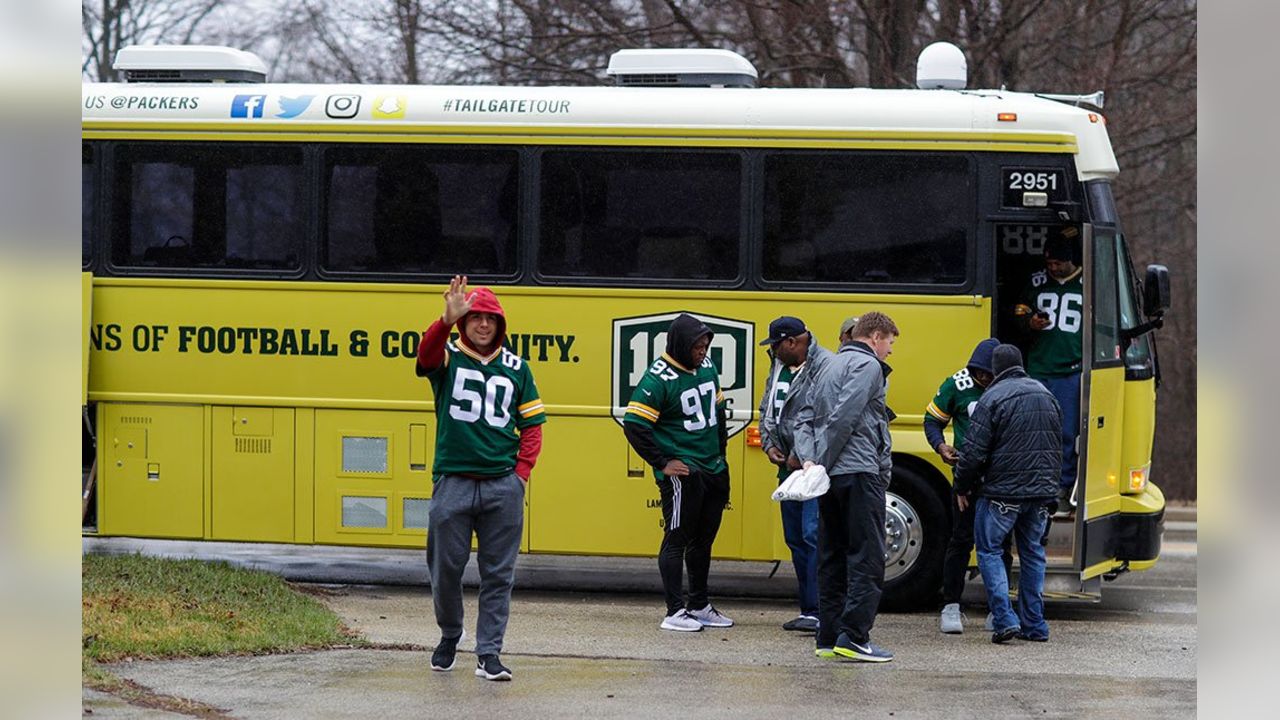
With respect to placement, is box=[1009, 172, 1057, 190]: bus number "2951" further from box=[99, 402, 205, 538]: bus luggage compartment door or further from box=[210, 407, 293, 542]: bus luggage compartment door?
box=[99, 402, 205, 538]: bus luggage compartment door

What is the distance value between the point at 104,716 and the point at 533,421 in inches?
94.8

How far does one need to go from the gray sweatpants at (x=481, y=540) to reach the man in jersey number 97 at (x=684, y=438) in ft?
5.25

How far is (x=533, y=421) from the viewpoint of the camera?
8070mm

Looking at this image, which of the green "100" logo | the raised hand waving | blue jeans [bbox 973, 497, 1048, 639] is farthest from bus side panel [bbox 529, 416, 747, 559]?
the raised hand waving

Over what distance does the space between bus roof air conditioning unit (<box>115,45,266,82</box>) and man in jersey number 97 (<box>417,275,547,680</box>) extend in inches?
184

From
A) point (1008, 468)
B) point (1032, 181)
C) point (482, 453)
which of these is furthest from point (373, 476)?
point (1032, 181)

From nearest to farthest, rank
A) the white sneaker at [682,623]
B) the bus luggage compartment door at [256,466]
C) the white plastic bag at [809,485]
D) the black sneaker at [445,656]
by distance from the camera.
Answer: the black sneaker at [445,656] < the white plastic bag at [809,485] < the white sneaker at [682,623] < the bus luggage compartment door at [256,466]

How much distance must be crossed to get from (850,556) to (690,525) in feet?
4.04

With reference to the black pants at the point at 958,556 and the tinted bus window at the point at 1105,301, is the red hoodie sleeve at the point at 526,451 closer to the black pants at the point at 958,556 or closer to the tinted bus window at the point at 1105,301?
the black pants at the point at 958,556

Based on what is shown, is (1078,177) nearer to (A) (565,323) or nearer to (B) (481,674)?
(A) (565,323)

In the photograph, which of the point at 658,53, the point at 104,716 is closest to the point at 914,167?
the point at 658,53

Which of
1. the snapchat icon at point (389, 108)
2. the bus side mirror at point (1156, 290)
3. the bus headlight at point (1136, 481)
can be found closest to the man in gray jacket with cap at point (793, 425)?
the bus side mirror at point (1156, 290)

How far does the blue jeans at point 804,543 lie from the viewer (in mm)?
9922

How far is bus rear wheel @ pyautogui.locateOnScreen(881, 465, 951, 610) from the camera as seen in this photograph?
10562mm
